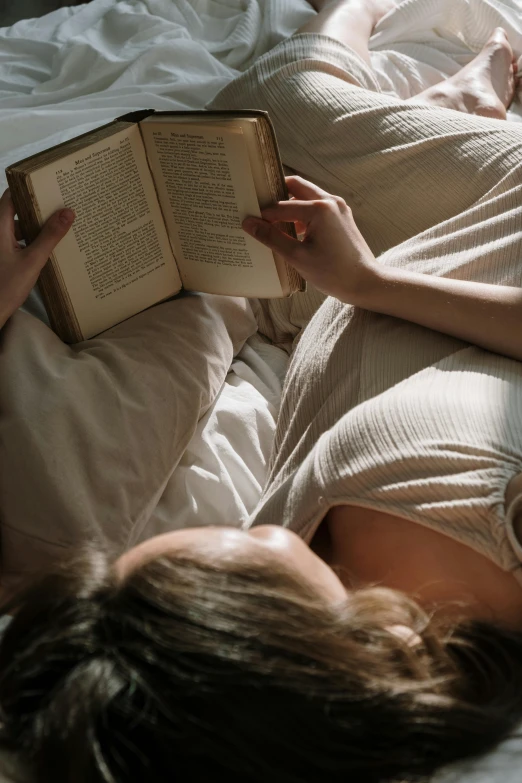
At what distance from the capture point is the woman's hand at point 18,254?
0.91 meters

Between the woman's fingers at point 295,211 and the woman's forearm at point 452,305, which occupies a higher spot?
the woman's fingers at point 295,211

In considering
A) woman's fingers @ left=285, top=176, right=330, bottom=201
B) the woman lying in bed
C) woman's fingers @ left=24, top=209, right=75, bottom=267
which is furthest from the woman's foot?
woman's fingers @ left=24, top=209, right=75, bottom=267

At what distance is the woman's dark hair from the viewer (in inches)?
19.9

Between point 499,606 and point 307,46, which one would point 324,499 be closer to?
point 499,606

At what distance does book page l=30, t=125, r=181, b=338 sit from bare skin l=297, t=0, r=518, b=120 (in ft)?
1.73

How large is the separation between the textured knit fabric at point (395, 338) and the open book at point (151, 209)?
0.15 meters

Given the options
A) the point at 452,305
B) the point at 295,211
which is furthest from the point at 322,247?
the point at 452,305

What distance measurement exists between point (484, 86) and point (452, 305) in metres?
0.69

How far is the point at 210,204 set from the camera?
943mm

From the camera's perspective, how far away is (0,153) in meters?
1.28

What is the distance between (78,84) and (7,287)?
690mm

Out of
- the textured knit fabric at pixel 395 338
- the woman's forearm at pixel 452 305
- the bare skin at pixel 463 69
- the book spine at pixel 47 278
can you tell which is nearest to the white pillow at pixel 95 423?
the book spine at pixel 47 278

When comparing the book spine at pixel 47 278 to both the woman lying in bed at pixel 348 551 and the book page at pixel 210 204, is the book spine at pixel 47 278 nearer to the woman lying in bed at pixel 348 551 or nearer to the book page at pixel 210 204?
the woman lying in bed at pixel 348 551

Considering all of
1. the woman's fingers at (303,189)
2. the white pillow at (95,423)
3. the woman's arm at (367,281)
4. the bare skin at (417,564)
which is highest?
the woman's fingers at (303,189)
